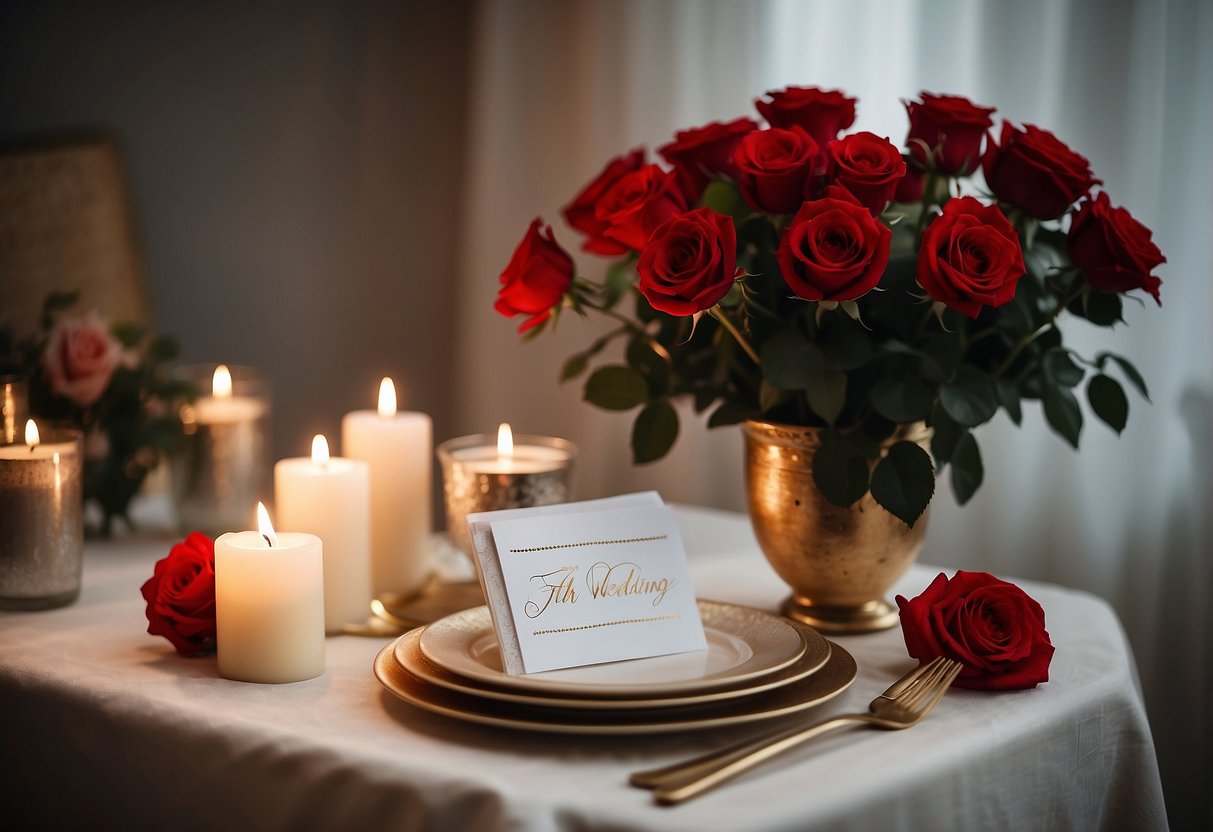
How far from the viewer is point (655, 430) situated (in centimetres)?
108

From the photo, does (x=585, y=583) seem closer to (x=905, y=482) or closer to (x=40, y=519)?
(x=905, y=482)

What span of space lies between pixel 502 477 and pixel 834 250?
0.40 metres

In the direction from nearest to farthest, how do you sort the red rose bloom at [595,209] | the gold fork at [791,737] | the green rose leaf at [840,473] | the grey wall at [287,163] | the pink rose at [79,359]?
the gold fork at [791,737]
the green rose leaf at [840,473]
the red rose bloom at [595,209]
the pink rose at [79,359]
the grey wall at [287,163]

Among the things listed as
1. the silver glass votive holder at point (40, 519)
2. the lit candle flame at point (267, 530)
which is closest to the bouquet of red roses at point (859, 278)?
the lit candle flame at point (267, 530)

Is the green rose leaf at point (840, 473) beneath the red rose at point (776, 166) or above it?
beneath

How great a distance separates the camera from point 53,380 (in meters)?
1.35

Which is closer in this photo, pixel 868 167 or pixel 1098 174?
pixel 868 167

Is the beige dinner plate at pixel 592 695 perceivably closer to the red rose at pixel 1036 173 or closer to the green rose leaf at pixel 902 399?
the green rose leaf at pixel 902 399

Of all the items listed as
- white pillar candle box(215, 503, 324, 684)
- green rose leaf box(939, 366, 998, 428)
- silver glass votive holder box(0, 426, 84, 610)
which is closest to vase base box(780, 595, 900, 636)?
green rose leaf box(939, 366, 998, 428)

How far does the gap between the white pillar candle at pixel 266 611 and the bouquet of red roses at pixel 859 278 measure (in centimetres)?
31

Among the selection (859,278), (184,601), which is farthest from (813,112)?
(184,601)

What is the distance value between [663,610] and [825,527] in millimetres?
185

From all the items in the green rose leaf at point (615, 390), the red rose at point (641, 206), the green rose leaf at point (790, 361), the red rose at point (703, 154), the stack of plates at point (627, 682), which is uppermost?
the red rose at point (703, 154)

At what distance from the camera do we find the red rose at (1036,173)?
942 millimetres
